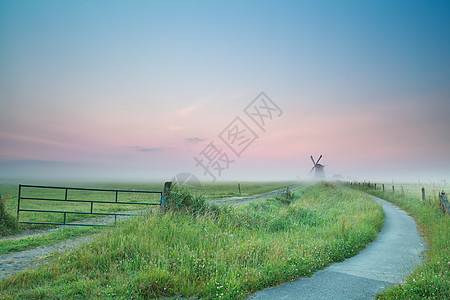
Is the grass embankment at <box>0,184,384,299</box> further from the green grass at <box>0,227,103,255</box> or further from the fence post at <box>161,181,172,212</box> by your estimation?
the green grass at <box>0,227,103,255</box>

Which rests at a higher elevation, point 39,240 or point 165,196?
point 165,196

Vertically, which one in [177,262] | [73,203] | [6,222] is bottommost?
[73,203]

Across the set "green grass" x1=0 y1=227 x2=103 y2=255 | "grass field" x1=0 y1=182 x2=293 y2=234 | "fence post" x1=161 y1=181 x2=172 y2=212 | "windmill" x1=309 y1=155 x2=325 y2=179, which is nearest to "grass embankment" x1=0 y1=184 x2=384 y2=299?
"fence post" x1=161 y1=181 x2=172 y2=212

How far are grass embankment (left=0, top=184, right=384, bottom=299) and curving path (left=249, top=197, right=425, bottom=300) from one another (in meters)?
0.34

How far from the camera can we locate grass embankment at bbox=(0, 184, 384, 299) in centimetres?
582

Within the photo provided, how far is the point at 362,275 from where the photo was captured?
24.0 feet

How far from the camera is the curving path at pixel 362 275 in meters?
6.08

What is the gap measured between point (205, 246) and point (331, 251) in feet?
13.6

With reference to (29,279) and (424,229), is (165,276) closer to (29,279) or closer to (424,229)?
(29,279)

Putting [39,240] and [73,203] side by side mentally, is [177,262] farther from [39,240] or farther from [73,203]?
[73,203]

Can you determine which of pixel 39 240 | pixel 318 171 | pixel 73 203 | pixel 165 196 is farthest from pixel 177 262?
pixel 318 171

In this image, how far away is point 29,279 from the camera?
636cm

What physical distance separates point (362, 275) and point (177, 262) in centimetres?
477

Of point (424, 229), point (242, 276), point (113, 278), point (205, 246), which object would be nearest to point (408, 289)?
point (242, 276)
